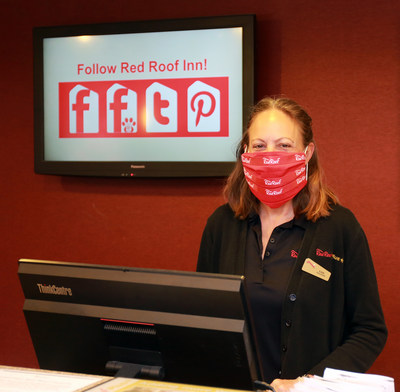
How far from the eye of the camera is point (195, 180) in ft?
9.81

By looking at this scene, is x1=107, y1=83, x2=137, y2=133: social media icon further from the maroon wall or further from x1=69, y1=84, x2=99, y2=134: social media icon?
the maroon wall

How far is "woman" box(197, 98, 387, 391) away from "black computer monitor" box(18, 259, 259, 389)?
→ 57 cm

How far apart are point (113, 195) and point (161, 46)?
35.3 inches

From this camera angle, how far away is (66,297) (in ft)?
3.55

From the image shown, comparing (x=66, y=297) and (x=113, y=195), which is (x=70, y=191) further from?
(x=66, y=297)

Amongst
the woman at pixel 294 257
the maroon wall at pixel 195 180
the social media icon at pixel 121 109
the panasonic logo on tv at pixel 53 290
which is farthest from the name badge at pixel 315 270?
the social media icon at pixel 121 109

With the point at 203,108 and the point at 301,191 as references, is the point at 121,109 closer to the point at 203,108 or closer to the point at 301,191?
the point at 203,108

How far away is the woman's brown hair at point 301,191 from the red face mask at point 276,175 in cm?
4

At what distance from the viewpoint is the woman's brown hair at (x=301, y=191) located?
1.75 metres

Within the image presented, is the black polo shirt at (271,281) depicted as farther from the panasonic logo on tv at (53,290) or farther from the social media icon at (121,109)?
the social media icon at (121,109)

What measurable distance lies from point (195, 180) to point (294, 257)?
4.51 ft

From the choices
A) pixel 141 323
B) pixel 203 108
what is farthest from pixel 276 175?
pixel 203 108

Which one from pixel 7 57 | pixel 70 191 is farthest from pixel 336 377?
pixel 7 57

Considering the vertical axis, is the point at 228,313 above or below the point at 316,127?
below
